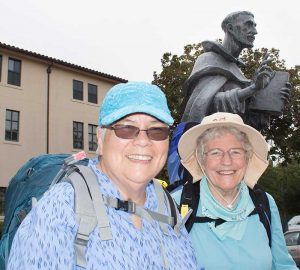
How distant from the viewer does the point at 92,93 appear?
1318 inches

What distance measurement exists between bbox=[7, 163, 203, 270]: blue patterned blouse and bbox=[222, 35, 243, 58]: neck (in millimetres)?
4085

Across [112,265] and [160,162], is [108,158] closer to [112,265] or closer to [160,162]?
[160,162]

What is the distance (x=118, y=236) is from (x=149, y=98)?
577mm

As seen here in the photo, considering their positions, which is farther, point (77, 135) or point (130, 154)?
point (77, 135)

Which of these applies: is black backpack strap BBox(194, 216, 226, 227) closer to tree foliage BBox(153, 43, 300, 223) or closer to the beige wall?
tree foliage BBox(153, 43, 300, 223)

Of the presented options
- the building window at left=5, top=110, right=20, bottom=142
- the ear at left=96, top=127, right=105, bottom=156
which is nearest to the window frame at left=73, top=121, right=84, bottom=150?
the building window at left=5, top=110, right=20, bottom=142

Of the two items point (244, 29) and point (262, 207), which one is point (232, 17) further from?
point (262, 207)

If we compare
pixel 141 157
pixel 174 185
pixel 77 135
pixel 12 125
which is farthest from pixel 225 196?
pixel 77 135

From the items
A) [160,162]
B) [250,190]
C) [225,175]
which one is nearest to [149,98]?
[160,162]

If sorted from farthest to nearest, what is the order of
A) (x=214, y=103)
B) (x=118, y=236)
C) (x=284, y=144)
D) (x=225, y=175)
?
1. (x=284, y=144)
2. (x=214, y=103)
3. (x=225, y=175)
4. (x=118, y=236)

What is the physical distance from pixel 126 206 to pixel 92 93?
3218cm

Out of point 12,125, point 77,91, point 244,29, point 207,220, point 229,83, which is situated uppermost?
point 77,91

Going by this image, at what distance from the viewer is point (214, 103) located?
520 centimetres

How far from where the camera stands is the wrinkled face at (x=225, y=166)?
2.74 m
